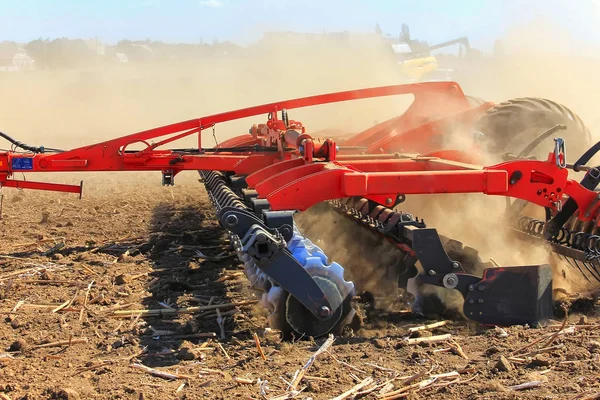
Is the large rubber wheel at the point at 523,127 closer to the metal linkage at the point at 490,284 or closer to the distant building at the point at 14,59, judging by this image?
the metal linkage at the point at 490,284

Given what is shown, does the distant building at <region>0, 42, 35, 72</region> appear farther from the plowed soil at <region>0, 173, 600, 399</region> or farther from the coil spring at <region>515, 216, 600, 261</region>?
the coil spring at <region>515, 216, 600, 261</region>

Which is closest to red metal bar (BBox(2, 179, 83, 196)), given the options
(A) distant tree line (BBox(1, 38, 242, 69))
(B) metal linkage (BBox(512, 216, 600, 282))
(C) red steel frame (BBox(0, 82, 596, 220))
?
(C) red steel frame (BBox(0, 82, 596, 220))

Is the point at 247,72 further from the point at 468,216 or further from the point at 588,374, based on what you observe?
the point at 588,374

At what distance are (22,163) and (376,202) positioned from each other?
139 inches

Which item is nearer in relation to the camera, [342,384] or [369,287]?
[342,384]

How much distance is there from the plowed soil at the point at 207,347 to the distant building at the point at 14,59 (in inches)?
1570

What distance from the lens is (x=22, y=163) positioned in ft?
22.4

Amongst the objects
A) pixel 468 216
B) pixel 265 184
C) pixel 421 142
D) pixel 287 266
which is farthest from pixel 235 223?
pixel 421 142

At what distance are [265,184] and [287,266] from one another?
999 mm

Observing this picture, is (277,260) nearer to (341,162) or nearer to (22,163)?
(341,162)

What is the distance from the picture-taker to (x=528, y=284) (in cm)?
469

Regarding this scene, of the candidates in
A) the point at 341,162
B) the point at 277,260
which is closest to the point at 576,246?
the point at 341,162

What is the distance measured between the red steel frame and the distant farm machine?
1 centimetres

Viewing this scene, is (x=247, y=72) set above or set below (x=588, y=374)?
above
